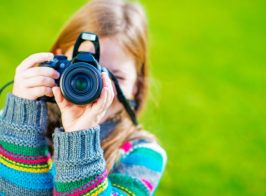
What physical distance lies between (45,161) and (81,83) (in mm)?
232

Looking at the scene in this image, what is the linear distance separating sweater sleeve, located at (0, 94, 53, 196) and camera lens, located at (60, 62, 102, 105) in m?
0.12

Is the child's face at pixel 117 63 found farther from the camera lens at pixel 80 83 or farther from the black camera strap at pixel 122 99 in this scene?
the camera lens at pixel 80 83

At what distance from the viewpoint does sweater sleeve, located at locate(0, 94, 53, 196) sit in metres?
1.26

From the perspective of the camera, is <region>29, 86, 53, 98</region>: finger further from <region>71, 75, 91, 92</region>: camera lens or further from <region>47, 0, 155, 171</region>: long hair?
<region>47, 0, 155, 171</region>: long hair

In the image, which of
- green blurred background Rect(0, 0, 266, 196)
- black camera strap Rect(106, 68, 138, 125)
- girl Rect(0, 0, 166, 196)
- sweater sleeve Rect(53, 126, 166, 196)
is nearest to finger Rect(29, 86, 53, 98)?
girl Rect(0, 0, 166, 196)

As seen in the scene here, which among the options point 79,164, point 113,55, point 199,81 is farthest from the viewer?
point 199,81

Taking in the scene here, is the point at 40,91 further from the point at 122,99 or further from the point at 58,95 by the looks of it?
the point at 122,99

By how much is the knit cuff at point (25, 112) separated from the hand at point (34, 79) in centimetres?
2

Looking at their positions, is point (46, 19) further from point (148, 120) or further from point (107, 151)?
point (107, 151)

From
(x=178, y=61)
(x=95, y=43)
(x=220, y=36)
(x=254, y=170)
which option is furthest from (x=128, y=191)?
(x=220, y=36)

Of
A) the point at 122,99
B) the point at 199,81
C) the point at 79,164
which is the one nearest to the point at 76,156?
the point at 79,164

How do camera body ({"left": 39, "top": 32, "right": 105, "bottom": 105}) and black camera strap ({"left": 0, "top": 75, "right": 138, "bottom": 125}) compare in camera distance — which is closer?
camera body ({"left": 39, "top": 32, "right": 105, "bottom": 105})

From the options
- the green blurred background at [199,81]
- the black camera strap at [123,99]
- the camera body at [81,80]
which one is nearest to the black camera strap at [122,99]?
the black camera strap at [123,99]

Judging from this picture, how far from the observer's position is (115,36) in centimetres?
159
